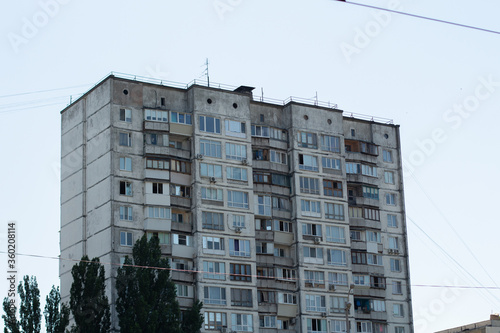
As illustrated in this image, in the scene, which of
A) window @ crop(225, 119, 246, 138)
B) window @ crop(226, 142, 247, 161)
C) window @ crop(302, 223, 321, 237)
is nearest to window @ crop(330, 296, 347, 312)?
window @ crop(302, 223, 321, 237)

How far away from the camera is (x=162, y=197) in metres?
99.9

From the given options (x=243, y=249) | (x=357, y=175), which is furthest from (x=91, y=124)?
(x=357, y=175)

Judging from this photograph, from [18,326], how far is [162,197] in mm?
18674

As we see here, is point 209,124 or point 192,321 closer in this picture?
point 192,321

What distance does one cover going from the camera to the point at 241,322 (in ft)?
329

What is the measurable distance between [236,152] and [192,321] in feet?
64.1

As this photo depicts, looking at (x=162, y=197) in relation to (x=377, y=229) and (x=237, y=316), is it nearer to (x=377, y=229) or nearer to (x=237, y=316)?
(x=237, y=316)

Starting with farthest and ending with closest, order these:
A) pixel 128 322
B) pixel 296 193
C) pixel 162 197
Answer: pixel 296 193
pixel 162 197
pixel 128 322

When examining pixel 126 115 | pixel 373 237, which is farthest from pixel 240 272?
pixel 126 115

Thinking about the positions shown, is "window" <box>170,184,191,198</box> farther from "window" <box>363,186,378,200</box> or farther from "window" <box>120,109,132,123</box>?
"window" <box>363,186,378,200</box>

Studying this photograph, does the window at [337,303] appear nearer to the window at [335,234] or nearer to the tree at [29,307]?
the window at [335,234]

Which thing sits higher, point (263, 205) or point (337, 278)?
point (263, 205)

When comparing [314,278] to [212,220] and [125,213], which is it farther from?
[125,213]

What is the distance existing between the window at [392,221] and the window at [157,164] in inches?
1089
